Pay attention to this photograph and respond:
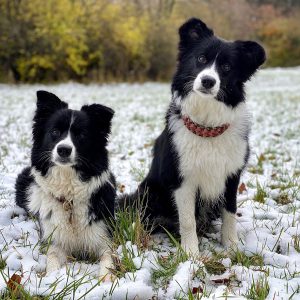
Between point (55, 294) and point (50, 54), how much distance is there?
19.3 m

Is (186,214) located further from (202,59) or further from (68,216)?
(202,59)

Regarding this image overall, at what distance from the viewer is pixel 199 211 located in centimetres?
366

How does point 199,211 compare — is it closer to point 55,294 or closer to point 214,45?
point 214,45

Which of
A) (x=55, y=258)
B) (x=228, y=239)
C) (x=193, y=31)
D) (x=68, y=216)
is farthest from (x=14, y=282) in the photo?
(x=193, y=31)

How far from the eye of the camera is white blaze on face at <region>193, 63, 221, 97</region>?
10.0ft

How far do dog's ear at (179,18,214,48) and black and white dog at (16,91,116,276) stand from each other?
0.93 m

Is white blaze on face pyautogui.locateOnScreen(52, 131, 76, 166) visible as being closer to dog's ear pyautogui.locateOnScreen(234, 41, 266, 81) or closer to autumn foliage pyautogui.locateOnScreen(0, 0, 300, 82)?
dog's ear pyautogui.locateOnScreen(234, 41, 266, 81)

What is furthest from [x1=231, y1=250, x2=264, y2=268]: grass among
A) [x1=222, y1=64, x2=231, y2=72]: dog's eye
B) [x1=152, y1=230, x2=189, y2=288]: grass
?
[x1=222, y1=64, x2=231, y2=72]: dog's eye

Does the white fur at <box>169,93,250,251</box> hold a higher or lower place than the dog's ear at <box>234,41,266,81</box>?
lower

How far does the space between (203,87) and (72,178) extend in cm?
126

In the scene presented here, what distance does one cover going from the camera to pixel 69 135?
125 inches

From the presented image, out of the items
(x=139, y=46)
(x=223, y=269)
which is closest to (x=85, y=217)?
(x=223, y=269)

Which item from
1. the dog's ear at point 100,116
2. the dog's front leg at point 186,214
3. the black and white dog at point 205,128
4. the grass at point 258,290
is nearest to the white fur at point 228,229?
the black and white dog at point 205,128

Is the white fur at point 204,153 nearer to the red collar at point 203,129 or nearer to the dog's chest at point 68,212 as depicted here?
the red collar at point 203,129
